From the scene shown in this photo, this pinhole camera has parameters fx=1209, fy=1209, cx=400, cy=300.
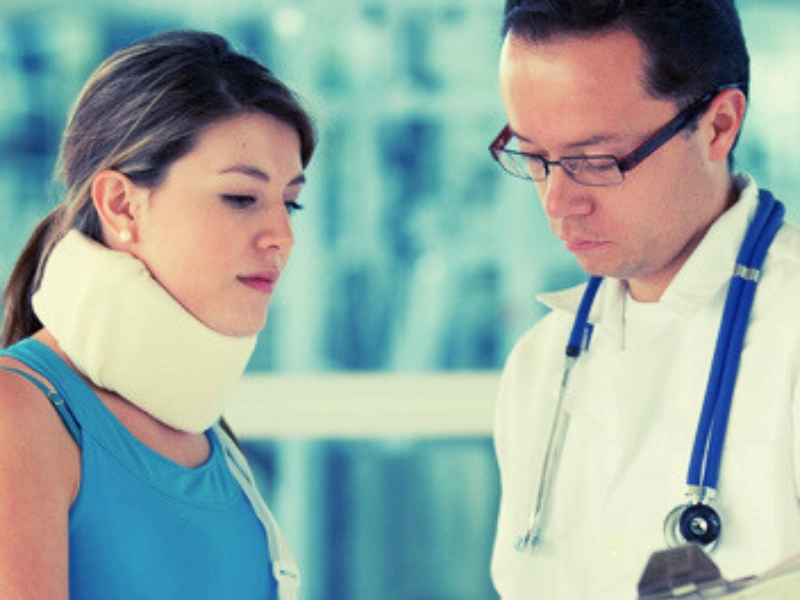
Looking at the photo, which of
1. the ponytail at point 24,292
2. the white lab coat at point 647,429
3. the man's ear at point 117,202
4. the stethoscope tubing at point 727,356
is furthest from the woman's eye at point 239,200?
the stethoscope tubing at point 727,356

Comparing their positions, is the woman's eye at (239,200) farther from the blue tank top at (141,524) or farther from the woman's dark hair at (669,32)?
the woman's dark hair at (669,32)

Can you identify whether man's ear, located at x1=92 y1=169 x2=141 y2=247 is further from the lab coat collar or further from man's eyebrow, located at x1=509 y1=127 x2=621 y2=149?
the lab coat collar

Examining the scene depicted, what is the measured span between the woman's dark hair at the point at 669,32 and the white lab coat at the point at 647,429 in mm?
166

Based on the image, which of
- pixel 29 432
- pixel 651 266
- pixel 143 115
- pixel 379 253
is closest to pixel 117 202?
pixel 143 115

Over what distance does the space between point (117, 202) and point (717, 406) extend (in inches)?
30.2

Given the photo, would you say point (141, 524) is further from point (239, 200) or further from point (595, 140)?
point (595, 140)

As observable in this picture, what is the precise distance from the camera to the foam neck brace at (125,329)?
56.5 inches

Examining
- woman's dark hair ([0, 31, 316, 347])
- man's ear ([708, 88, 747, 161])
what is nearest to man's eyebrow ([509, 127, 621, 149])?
man's ear ([708, 88, 747, 161])

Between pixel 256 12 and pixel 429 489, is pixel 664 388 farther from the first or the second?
pixel 256 12

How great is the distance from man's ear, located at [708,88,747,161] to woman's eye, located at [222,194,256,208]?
577 millimetres

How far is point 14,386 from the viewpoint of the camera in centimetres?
130

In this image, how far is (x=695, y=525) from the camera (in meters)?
1.40

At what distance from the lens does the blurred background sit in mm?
3488

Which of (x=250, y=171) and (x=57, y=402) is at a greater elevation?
(x=250, y=171)
